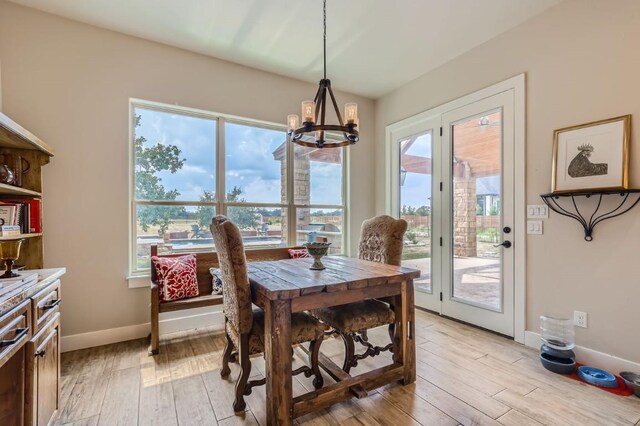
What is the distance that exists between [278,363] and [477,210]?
259cm

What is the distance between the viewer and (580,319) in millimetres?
2393

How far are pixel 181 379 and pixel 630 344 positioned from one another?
3258mm

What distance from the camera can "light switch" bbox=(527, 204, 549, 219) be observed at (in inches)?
102

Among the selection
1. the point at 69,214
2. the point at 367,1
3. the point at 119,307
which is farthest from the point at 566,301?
the point at 69,214

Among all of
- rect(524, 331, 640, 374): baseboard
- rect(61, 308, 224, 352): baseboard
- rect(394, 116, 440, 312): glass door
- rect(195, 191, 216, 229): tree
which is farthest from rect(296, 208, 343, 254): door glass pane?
rect(524, 331, 640, 374): baseboard

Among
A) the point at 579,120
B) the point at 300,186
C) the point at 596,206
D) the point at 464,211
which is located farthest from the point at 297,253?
the point at 579,120

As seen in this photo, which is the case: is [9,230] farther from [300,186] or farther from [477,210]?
[477,210]

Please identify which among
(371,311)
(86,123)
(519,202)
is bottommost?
(371,311)

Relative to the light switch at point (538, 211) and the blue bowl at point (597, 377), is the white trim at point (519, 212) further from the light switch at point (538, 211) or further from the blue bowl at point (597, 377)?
the blue bowl at point (597, 377)

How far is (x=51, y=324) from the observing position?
64.4 inches

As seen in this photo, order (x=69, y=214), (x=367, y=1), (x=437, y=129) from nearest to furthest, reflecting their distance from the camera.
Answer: (x=367, y=1) → (x=69, y=214) → (x=437, y=129)

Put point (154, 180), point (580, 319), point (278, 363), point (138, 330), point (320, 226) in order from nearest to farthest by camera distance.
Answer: point (278, 363), point (580, 319), point (138, 330), point (154, 180), point (320, 226)

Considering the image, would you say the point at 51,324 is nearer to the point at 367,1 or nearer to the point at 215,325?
the point at 215,325

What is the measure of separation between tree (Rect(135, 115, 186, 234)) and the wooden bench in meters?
0.35
